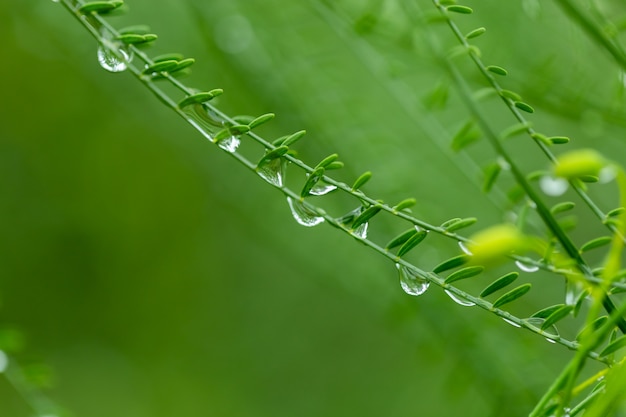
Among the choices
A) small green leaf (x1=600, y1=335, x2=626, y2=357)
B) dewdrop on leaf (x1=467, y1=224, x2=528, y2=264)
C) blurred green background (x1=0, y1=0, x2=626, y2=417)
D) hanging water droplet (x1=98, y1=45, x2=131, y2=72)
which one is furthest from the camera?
blurred green background (x1=0, y1=0, x2=626, y2=417)

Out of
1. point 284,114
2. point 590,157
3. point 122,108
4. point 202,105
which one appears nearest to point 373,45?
point 284,114

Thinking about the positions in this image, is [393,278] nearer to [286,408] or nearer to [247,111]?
[247,111]

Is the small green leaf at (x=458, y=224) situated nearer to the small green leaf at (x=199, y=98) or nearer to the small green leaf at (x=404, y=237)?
the small green leaf at (x=404, y=237)

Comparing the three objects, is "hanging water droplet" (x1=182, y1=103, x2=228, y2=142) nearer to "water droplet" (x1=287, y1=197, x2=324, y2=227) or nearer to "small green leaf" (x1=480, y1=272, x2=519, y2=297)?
"water droplet" (x1=287, y1=197, x2=324, y2=227)

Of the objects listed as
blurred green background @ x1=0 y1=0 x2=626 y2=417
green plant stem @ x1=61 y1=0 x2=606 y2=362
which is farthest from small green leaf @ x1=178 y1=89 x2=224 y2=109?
blurred green background @ x1=0 y1=0 x2=626 y2=417

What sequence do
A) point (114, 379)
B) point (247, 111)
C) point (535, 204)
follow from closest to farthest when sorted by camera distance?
point (535, 204) → point (247, 111) → point (114, 379)
